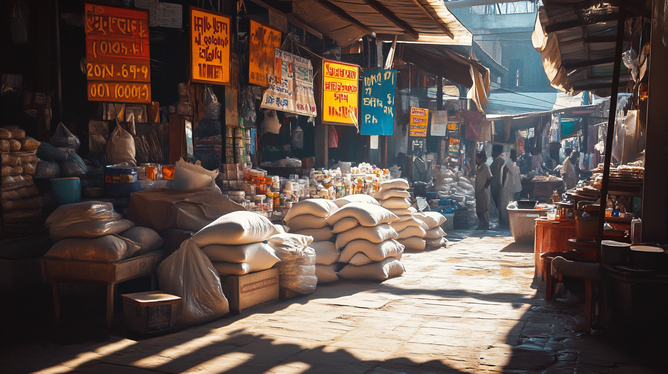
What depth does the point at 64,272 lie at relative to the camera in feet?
16.2

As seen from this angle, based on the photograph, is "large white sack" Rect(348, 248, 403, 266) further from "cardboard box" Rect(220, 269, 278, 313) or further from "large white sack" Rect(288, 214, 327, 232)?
"cardboard box" Rect(220, 269, 278, 313)

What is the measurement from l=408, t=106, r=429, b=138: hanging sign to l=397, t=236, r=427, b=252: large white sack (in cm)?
603

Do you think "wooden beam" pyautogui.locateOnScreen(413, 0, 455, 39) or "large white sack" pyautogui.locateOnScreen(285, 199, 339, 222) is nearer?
"large white sack" pyautogui.locateOnScreen(285, 199, 339, 222)

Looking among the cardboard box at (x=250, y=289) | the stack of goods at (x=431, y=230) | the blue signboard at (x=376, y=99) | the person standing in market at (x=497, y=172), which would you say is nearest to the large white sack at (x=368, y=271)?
the cardboard box at (x=250, y=289)

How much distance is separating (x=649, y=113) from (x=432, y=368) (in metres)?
3.14

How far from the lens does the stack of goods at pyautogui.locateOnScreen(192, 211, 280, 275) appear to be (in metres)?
5.26

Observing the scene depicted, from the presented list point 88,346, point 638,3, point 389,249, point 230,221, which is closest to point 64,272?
point 88,346

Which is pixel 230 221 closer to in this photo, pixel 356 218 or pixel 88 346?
pixel 88 346

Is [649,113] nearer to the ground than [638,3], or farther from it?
nearer to the ground

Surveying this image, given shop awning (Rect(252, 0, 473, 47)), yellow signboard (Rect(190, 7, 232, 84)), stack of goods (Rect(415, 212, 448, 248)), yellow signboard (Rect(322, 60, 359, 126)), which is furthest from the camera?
stack of goods (Rect(415, 212, 448, 248))

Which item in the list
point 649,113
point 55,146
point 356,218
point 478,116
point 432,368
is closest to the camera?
point 432,368

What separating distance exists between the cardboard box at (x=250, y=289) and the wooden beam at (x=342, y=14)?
437cm

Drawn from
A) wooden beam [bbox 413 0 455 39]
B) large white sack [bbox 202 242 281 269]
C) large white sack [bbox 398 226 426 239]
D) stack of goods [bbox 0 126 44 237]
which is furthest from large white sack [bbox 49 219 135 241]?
large white sack [bbox 398 226 426 239]

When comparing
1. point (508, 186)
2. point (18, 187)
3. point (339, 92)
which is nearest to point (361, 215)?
point (339, 92)
